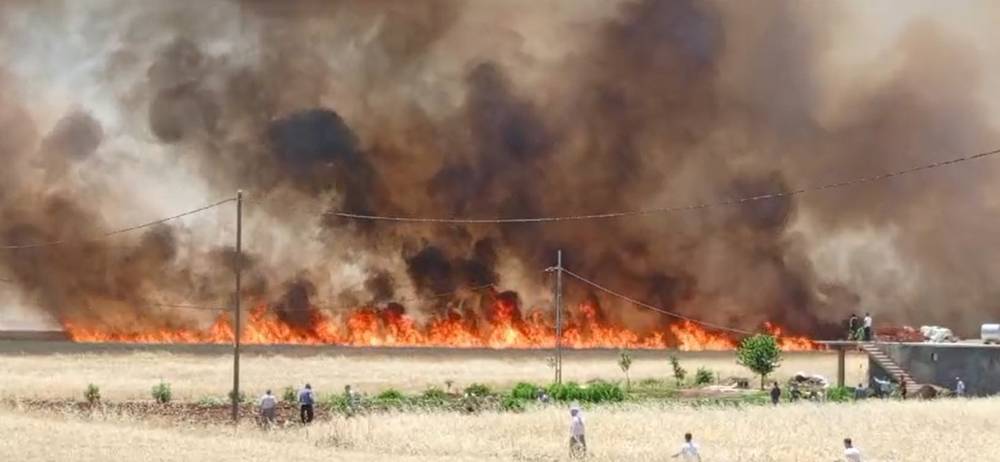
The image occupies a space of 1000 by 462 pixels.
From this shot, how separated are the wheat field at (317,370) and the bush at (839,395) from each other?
54.4 ft

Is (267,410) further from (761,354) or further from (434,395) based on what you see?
(761,354)

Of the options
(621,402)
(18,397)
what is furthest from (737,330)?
(18,397)

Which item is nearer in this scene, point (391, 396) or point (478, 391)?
point (391, 396)

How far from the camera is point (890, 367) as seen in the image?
66.4 m

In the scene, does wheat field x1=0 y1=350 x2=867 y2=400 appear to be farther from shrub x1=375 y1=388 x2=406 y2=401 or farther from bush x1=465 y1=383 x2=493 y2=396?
shrub x1=375 y1=388 x2=406 y2=401

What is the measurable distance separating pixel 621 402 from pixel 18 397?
A: 28713mm

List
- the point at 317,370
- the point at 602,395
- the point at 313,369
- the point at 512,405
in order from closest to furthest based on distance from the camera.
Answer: the point at 512,405 < the point at 602,395 < the point at 317,370 < the point at 313,369

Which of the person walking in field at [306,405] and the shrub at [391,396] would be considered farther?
the shrub at [391,396]

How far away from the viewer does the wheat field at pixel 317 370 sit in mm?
64062

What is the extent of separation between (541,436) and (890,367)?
32.6 meters

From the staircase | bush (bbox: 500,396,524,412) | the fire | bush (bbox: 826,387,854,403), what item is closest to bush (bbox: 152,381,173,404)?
bush (bbox: 500,396,524,412)

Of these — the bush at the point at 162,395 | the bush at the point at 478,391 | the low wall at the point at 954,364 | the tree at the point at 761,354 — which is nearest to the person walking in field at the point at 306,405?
the bush at the point at 162,395

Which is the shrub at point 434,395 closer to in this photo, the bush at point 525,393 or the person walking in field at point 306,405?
the bush at point 525,393

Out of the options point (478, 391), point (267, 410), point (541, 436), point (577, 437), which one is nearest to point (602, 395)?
point (478, 391)
